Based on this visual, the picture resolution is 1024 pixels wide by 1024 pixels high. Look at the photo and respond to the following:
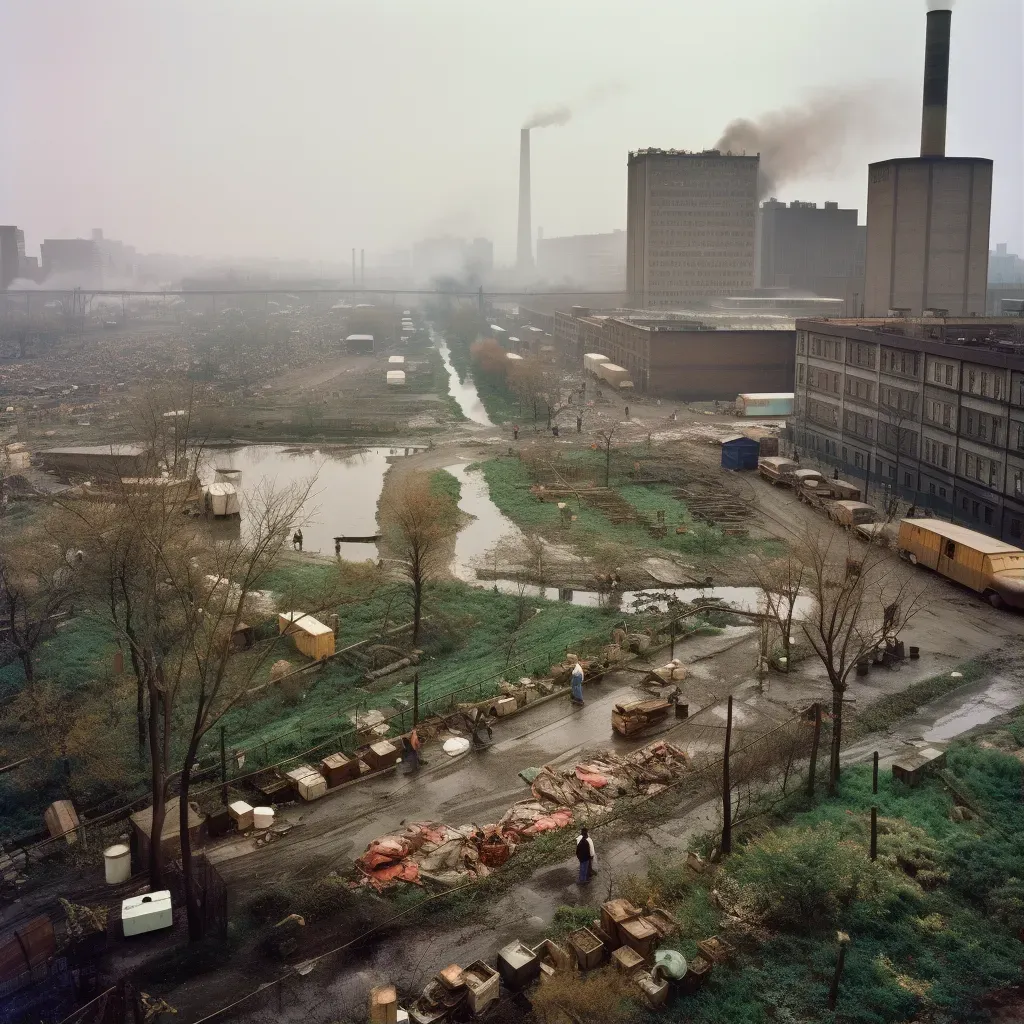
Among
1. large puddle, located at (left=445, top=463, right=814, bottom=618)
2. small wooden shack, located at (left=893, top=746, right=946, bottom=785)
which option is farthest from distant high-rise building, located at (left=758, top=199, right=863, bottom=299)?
small wooden shack, located at (left=893, top=746, right=946, bottom=785)

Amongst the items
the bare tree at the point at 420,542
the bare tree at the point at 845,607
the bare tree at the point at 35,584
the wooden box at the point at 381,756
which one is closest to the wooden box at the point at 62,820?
the wooden box at the point at 381,756

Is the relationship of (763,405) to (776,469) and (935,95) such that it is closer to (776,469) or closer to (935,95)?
(776,469)

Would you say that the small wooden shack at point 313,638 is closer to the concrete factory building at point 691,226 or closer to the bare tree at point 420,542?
the bare tree at point 420,542

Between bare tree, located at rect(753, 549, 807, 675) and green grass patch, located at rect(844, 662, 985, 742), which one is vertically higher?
bare tree, located at rect(753, 549, 807, 675)

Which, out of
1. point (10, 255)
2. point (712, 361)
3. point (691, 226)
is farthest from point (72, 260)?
point (712, 361)

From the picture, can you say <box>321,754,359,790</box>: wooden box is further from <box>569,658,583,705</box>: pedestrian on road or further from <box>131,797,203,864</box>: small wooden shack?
<box>569,658,583,705</box>: pedestrian on road

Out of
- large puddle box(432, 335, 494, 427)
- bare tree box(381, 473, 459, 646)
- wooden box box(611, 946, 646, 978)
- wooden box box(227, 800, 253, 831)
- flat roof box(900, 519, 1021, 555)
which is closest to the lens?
wooden box box(611, 946, 646, 978)
